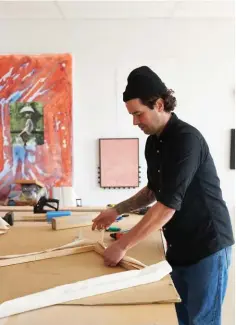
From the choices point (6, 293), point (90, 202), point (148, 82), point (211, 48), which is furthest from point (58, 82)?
point (6, 293)

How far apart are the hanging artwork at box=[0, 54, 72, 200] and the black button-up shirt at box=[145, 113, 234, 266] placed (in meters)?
1.95

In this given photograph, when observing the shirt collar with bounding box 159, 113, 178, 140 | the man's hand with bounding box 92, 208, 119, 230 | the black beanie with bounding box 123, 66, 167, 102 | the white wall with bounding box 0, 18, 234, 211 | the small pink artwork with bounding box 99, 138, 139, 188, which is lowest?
the man's hand with bounding box 92, 208, 119, 230

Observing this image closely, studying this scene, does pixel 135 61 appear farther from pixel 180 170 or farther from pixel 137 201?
pixel 180 170

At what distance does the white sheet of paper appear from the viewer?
1.05 metres

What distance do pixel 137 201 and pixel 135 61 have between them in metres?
1.89

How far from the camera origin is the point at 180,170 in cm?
140

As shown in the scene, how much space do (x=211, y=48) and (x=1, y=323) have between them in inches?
117

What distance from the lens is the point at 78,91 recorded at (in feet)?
11.3

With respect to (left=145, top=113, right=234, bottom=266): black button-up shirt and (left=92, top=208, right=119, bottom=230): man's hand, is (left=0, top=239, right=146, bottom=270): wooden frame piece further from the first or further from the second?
(left=145, top=113, right=234, bottom=266): black button-up shirt

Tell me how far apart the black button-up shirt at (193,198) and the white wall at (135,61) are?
6.26 ft

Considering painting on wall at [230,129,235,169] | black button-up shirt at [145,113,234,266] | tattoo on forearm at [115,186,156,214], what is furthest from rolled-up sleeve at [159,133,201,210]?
painting on wall at [230,129,235,169]

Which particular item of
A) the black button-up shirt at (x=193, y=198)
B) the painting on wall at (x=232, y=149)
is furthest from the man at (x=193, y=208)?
the painting on wall at (x=232, y=149)

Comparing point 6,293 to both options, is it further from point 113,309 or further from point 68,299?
point 113,309

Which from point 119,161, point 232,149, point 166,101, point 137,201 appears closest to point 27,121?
point 119,161
